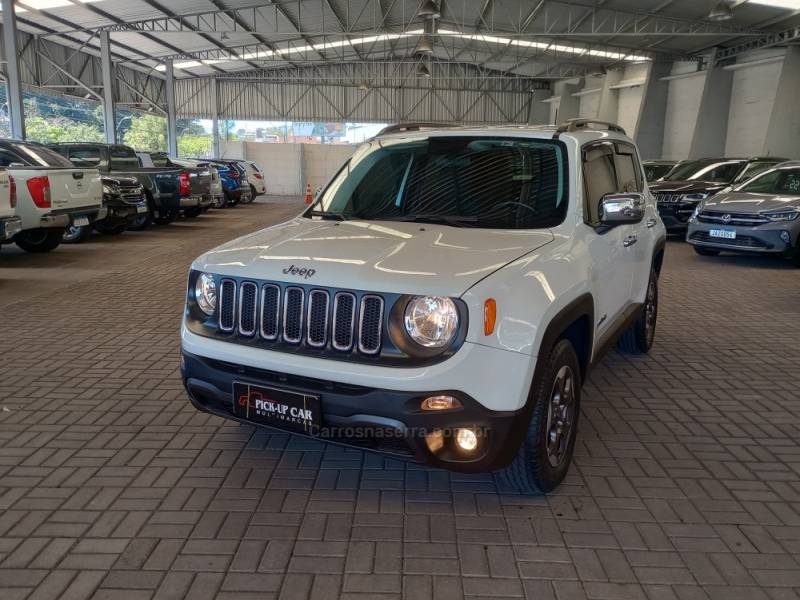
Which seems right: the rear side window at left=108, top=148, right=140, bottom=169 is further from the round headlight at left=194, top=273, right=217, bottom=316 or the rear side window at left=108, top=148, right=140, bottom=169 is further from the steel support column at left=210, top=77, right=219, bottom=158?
the steel support column at left=210, top=77, right=219, bottom=158

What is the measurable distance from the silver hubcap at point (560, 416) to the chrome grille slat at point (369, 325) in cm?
90

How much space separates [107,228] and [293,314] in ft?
40.9

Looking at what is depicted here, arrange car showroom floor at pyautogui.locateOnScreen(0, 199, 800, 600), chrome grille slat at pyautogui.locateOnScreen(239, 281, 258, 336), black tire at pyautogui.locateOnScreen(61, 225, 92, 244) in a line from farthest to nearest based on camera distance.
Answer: black tire at pyautogui.locateOnScreen(61, 225, 92, 244), chrome grille slat at pyautogui.locateOnScreen(239, 281, 258, 336), car showroom floor at pyautogui.locateOnScreen(0, 199, 800, 600)

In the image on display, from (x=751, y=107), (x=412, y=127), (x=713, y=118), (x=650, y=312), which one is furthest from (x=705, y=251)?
(x=713, y=118)

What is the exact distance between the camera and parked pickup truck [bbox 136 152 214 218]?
15914 mm

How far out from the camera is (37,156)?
10.7 meters

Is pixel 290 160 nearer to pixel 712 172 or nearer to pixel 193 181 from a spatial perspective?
pixel 193 181

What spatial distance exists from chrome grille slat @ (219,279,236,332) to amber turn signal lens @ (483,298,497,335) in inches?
48.3

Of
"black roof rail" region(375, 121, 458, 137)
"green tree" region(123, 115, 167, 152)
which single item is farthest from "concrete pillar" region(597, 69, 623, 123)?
"black roof rail" region(375, 121, 458, 137)

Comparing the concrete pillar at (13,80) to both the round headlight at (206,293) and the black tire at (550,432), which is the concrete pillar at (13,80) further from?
the black tire at (550,432)

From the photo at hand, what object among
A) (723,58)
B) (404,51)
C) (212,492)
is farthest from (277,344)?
(404,51)

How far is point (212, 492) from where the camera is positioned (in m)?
3.38

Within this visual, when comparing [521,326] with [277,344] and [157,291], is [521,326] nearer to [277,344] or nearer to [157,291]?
[277,344]

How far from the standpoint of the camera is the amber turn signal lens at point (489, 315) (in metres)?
2.76
